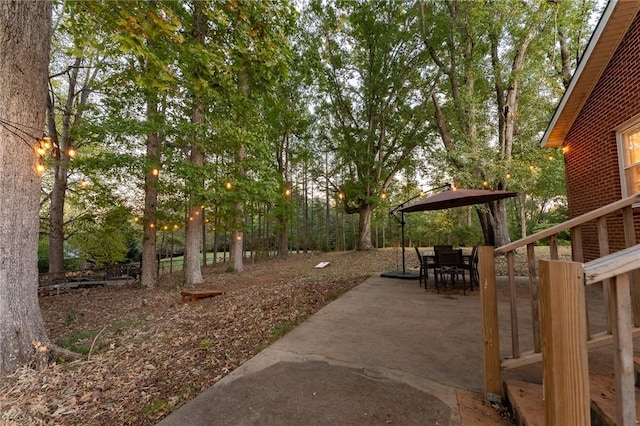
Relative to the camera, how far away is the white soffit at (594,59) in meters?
5.00

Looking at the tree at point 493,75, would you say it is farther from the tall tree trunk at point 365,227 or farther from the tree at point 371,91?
the tall tree trunk at point 365,227

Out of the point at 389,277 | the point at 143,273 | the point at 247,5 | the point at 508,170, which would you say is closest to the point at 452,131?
the point at 508,170

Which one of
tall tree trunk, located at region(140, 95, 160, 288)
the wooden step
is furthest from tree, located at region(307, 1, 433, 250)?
the wooden step

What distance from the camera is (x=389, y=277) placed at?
320 inches

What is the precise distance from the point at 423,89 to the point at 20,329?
17017 millimetres

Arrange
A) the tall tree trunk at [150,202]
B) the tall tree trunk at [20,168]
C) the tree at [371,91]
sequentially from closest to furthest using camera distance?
the tall tree trunk at [20,168], the tall tree trunk at [150,202], the tree at [371,91]

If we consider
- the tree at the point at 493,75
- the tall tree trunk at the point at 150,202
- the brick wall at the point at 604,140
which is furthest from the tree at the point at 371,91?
the tall tree trunk at the point at 150,202

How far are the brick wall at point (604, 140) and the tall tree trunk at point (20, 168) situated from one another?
30.9 feet

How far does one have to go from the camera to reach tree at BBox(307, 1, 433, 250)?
47.6 feet

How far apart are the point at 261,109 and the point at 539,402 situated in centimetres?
1210

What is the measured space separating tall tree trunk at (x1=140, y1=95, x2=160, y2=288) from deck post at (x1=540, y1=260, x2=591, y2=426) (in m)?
8.91

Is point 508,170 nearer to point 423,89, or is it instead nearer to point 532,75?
point 532,75

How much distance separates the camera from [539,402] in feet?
6.63

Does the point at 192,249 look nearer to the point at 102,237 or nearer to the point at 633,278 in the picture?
the point at 102,237
